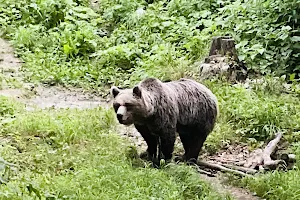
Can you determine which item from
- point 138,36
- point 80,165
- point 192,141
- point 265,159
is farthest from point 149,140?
point 138,36

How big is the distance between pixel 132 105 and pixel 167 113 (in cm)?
41

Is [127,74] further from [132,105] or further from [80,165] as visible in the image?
[132,105]

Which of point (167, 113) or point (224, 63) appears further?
point (224, 63)

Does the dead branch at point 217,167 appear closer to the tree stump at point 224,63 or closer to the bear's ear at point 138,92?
the bear's ear at point 138,92

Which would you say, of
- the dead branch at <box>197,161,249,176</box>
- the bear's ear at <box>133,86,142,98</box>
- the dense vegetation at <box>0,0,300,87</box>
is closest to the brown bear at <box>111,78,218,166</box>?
the bear's ear at <box>133,86,142,98</box>

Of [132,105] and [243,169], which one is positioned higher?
[132,105]

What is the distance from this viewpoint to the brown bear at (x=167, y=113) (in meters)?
5.32

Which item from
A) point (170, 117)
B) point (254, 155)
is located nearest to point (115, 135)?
point (170, 117)

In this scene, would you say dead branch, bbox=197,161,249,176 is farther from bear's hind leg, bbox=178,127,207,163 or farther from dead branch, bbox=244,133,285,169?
dead branch, bbox=244,133,285,169

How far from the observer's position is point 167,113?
5.54 m

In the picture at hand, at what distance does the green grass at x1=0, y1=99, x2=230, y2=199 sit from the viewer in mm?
4797

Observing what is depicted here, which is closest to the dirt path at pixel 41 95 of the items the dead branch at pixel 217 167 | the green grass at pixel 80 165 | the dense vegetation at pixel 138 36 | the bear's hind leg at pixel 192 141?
the dense vegetation at pixel 138 36

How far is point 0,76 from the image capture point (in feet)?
29.6

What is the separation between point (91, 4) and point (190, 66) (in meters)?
5.01
